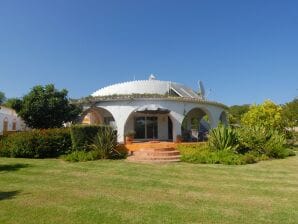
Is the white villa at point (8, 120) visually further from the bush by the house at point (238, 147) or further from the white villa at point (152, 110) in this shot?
the bush by the house at point (238, 147)

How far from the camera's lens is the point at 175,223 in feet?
21.6

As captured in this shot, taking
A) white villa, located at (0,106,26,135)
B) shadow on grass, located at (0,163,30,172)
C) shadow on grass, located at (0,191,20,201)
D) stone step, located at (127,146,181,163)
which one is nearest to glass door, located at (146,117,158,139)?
stone step, located at (127,146,181,163)

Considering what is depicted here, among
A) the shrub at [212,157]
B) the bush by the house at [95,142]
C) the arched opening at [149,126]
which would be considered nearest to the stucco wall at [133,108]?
the arched opening at [149,126]

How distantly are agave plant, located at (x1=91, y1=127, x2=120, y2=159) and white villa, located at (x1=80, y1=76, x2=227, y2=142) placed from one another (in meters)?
7.19

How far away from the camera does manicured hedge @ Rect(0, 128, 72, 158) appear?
59.8 feet

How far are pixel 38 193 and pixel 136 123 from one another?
21.2 meters

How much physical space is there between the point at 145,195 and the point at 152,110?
17.3 meters

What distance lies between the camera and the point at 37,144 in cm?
1845

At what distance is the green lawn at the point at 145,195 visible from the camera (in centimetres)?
705

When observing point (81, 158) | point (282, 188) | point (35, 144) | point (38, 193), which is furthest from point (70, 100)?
point (282, 188)

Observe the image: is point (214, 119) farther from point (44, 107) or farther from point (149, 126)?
point (44, 107)

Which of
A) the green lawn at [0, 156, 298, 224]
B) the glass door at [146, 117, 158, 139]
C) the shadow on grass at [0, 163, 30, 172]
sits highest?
the glass door at [146, 117, 158, 139]

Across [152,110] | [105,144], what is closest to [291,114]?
[152,110]

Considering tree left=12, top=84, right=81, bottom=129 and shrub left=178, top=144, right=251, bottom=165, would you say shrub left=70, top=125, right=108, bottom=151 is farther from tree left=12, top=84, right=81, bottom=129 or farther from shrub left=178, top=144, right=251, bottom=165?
tree left=12, top=84, right=81, bottom=129
